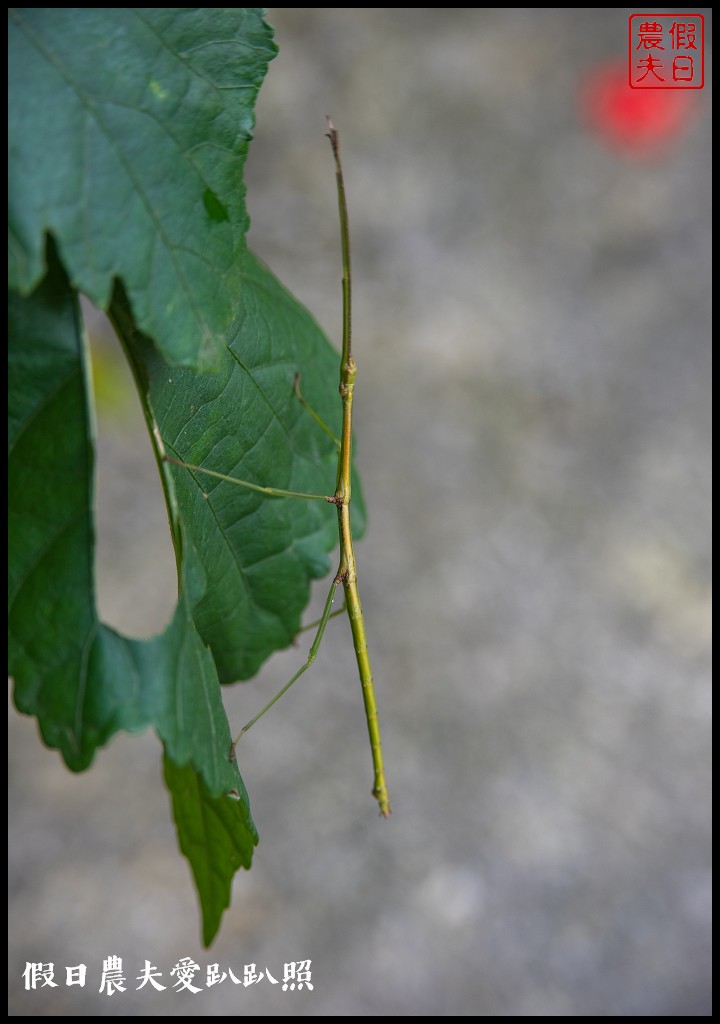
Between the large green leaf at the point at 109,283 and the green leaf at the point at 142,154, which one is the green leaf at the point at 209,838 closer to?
the large green leaf at the point at 109,283

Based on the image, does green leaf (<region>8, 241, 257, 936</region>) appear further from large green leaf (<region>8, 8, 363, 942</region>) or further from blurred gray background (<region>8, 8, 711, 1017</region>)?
blurred gray background (<region>8, 8, 711, 1017</region>)

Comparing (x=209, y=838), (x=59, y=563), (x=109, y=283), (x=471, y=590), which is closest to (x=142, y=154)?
(x=109, y=283)

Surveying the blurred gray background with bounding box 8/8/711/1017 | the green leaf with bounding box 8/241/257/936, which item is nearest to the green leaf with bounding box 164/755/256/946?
the green leaf with bounding box 8/241/257/936

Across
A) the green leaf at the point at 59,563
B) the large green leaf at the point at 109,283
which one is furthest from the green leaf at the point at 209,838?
the green leaf at the point at 59,563

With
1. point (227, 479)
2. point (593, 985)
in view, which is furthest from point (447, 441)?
point (227, 479)

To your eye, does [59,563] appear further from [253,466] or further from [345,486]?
[345,486]

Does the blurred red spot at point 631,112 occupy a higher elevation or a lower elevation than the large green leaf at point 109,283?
higher

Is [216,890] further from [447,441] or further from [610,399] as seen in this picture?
[610,399]
